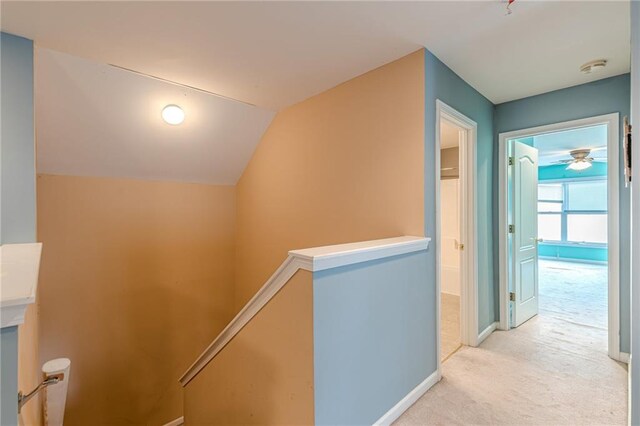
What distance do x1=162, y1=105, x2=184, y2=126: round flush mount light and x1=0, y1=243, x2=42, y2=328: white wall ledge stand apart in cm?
164

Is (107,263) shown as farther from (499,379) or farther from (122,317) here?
(499,379)

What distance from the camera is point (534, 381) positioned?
212cm

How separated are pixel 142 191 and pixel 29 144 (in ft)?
4.99

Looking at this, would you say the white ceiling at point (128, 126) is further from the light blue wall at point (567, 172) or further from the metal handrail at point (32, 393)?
the light blue wall at point (567, 172)

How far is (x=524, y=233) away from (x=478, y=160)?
1.15 metres

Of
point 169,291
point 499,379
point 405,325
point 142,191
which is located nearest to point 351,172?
point 405,325

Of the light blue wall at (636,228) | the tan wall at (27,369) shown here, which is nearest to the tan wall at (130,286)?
the tan wall at (27,369)

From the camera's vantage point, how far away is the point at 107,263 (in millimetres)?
3201

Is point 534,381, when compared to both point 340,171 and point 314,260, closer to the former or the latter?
point 314,260

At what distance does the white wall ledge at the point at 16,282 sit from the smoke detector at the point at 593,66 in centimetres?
343

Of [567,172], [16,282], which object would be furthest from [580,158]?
[16,282]

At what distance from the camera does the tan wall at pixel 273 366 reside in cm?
135

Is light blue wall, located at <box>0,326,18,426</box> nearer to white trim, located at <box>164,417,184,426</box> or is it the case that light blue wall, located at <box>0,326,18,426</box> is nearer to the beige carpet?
the beige carpet

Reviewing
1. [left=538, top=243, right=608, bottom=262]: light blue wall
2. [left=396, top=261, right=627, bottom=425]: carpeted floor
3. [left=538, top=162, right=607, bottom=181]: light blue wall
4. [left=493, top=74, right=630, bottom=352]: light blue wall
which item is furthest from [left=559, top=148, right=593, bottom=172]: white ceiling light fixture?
[left=493, top=74, right=630, bottom=352]: light blue wall
